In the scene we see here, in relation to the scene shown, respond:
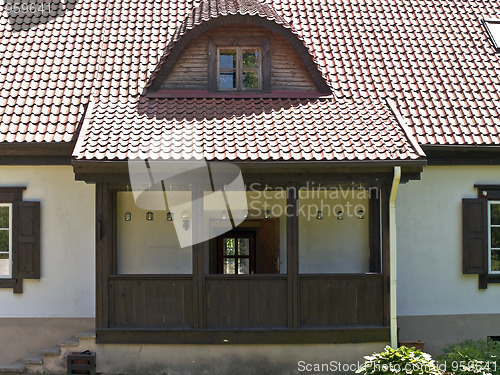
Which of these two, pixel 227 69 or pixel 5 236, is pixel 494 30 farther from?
pixel 5 236

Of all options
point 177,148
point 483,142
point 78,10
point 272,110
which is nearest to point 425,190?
point 483,142

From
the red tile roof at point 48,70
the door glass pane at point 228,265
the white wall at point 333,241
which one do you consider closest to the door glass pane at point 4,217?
the red tile roof at point 48,70

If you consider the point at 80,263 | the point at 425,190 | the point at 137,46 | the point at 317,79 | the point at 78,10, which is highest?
the point at 78,10

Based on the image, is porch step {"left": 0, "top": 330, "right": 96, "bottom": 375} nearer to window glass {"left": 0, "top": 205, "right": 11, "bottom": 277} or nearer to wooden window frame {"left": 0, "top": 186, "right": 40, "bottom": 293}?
wooden window frame {"left": 0, "top": 186, "right": 40, "bottom": 293}

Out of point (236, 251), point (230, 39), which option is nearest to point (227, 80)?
point (230, 39)

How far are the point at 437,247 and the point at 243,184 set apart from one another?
13.1ft

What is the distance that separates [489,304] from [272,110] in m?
5.19

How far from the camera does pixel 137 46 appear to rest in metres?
12.7

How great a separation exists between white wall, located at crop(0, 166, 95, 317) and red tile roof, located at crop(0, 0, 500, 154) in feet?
2.81

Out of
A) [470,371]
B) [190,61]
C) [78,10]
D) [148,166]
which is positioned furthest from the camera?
[78,10]

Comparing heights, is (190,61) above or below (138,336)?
above

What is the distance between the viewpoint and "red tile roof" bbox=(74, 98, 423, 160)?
31.0 feet

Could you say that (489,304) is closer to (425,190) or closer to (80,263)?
(425,190)

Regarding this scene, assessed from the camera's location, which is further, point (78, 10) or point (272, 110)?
point (78, 10)
